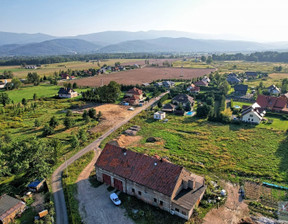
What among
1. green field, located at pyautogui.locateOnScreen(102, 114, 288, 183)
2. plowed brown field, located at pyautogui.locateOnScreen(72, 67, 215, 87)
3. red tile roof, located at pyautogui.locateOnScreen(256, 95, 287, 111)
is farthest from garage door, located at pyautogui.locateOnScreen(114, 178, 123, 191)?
plowed brown field, located at pyautogui.locateOnScreen(72, 67, 215, 87)

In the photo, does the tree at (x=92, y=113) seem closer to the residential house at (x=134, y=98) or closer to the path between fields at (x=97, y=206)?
the residential house at (x=134, y=98)

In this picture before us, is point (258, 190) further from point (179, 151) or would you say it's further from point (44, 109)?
point (44, 109)

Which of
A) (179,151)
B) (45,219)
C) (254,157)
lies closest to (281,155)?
(254,157)

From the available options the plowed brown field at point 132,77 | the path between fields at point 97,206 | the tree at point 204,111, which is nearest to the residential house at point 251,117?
the tree at point 204,111

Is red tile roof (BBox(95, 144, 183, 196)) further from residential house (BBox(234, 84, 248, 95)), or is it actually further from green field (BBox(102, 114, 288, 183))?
residential house (BBox(234, 84, 248, 95))

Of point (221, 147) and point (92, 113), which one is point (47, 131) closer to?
point (92, 113)

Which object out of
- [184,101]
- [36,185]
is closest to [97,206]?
[36,185]
